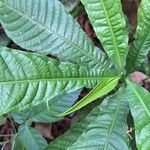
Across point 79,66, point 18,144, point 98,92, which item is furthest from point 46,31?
point 18,144

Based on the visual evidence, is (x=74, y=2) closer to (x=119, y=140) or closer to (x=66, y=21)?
(x=66, y=21)

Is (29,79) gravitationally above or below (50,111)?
above

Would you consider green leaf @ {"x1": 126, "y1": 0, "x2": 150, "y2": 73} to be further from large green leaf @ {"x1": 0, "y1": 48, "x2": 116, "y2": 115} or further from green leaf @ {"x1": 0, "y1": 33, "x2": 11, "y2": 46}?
green leaf @ {"x1": 0, "y1": 33, "x2": 11, "y2": 46}

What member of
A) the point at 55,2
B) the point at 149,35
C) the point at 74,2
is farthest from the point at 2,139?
the point at 149,35

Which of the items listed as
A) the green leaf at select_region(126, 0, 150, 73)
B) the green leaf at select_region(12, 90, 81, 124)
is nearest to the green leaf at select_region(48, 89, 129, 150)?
the green leaf at select_region(126, 0, 150, 73)

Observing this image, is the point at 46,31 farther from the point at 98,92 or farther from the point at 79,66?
the point at 98,92

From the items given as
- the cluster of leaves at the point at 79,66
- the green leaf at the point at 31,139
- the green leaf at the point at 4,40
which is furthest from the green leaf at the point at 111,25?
the green leaf at the point at 4,40
